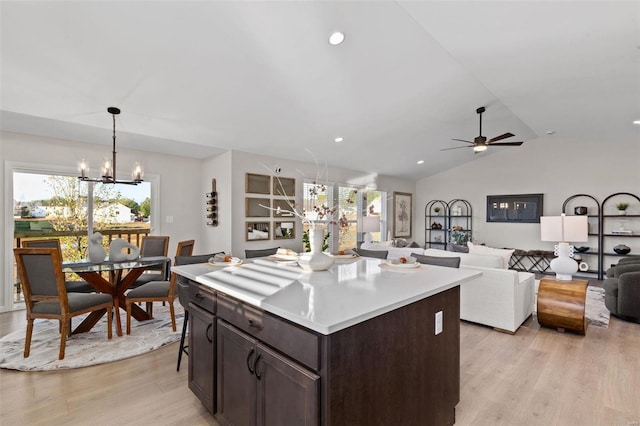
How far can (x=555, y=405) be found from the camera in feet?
7.13

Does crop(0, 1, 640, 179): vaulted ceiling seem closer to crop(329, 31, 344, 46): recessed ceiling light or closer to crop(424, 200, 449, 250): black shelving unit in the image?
crop(329, 31, 344, 46): recessed ceiling light

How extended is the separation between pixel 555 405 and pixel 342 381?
6.46ft

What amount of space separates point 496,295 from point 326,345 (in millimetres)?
3088

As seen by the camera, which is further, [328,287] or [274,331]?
[328,287]

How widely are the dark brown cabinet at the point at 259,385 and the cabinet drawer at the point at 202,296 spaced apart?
0.15 metres

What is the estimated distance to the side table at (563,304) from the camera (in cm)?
329

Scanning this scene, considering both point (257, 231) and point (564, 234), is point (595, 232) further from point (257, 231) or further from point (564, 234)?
point (257, 231)

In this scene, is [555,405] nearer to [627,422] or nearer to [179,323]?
[627,422]

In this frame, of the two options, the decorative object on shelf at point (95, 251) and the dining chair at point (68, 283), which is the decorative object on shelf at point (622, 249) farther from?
the dining chair at point (68, 283)

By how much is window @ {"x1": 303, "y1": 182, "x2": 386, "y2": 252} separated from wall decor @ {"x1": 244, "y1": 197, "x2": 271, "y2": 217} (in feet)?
3.10

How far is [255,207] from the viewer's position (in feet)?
18.1

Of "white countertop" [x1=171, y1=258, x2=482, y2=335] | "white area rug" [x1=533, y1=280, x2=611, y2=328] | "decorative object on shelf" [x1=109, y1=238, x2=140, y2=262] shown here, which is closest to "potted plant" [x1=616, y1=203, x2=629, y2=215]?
"white area rug" [x1=533, y1=280, x2=611, y2=328]

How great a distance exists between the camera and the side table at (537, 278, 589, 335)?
3289 millimetres

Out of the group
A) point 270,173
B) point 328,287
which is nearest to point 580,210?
point 270,173
